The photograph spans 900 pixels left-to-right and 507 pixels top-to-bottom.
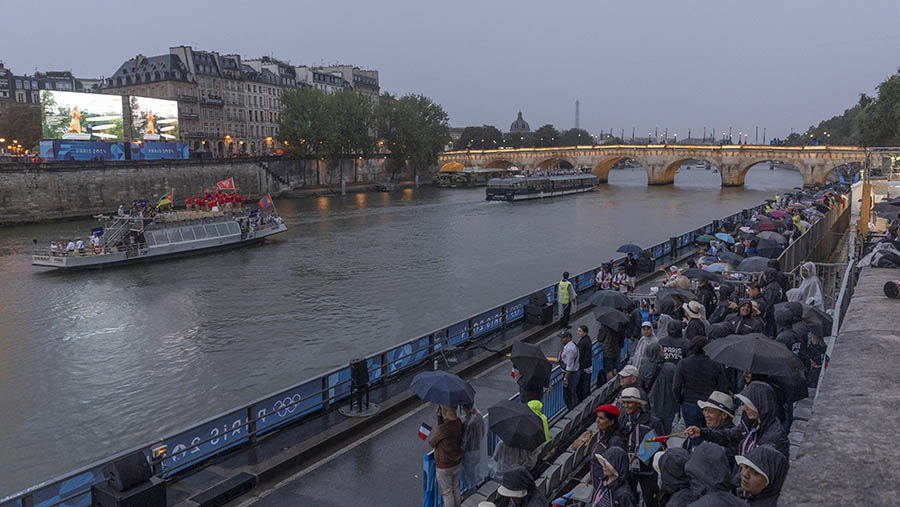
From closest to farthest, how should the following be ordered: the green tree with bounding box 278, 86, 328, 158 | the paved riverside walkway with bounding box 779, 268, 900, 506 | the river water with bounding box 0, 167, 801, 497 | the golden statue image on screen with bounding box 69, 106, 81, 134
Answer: the paved riverside walkway with bounding box 779, 268, 900, 506, the river water with bounding box 0, 167, 801, 497, the golden statue image on screen with bounding box 69, 106, 81, 134, the green tree with bounding box 278, 86, 328, 158

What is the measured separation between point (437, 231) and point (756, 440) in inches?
1647

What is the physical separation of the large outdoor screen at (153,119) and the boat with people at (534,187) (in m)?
35.3

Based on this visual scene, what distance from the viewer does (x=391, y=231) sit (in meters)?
47.7

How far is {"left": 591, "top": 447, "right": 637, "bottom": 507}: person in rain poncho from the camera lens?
5.63 metres

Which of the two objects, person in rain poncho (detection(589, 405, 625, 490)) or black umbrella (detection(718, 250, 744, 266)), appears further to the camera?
black umbrella (detection(718, 250, 744, 266))

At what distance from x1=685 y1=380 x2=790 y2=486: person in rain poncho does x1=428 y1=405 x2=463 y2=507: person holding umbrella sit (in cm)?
246

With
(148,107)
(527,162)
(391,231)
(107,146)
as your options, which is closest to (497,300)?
(391,231)

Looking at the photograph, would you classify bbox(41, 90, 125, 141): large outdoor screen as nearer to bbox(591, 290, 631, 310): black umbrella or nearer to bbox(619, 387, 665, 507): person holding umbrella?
bbox(591, 290, 631, 310): black umbrella

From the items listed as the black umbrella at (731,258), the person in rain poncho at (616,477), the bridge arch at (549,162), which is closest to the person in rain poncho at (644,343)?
the person in rain poncho at (616,477)

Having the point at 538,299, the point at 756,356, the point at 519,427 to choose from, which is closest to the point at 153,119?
the point at 538,299

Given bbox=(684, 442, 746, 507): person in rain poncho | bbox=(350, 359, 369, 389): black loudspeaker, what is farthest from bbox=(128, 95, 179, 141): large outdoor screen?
bbox=(684, 442, 746, 507): person in rain poncho

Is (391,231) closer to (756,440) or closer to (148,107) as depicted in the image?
(148,107)

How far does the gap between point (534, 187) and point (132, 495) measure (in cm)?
7437

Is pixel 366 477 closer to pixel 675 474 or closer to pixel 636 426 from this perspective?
pixel 636 426
